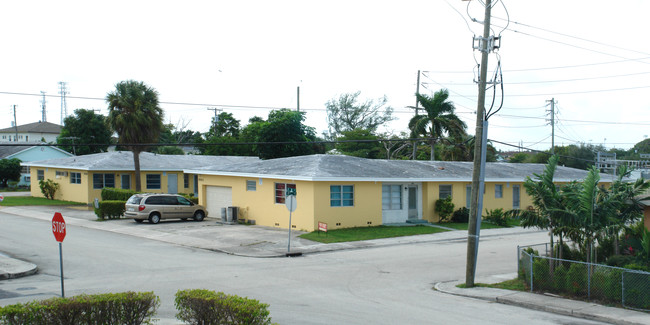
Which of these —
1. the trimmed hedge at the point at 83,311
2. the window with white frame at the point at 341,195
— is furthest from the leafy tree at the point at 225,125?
the trimmed hedge at the point at 83,311

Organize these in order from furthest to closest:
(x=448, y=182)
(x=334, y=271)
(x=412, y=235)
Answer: (x=448, y=182)
(x=412, y=235)
(x=334, y=271)

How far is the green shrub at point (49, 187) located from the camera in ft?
150

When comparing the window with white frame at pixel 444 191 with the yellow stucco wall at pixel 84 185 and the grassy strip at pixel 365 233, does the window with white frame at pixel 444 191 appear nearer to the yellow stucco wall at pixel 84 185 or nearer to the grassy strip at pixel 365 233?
the grassy strip at pixel 365 233

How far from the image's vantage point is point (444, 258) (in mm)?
20797

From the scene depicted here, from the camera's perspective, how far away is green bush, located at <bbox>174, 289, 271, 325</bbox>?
27.0 ft

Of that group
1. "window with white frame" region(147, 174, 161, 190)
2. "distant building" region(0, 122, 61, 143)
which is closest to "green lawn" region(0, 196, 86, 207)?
"window with white frame" region(147, 174, 161, 190)

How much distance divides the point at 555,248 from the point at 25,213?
32.7 meters

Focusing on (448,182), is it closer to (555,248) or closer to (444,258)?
(444,258)

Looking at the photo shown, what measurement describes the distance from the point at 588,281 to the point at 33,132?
118781 mm

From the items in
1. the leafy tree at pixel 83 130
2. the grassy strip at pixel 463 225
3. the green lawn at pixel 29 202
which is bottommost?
the grassy strip at pixel 463 225

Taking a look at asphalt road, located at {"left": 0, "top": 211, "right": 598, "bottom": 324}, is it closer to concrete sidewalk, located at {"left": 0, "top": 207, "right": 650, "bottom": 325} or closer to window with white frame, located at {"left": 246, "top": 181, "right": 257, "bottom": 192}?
concrete sidewalk, located at {"left": 0, "top": 207, "right": 650, "bottom": 325}

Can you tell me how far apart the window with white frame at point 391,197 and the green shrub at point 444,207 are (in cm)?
269

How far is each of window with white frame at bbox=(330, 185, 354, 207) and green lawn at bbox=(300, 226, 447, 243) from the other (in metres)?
1.34

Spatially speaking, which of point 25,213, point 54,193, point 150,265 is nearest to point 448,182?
point 150,265
